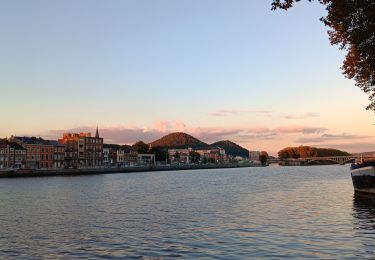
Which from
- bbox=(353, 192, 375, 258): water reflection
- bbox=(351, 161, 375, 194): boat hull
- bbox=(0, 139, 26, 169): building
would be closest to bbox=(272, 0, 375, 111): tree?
bbox=(353, 192, 375, 258): water reflection

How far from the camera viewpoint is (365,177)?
60.3m

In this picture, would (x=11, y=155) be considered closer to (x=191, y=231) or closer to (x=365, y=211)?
(x=365, y=211)

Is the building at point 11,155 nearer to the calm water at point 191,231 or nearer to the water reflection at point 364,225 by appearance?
the calm water at point 191,231

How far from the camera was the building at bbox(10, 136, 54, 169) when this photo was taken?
181500mm

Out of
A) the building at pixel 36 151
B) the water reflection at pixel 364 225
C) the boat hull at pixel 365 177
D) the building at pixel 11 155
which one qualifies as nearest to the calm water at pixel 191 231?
the water reflection at pixel 364 225

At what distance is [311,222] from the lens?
113 feet

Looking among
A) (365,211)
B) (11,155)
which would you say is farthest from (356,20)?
(11,155)

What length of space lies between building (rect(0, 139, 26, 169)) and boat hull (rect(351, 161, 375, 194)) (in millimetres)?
140187

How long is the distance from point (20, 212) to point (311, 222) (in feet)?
92.1

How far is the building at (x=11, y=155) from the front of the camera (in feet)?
557

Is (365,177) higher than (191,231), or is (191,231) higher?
(365,177)

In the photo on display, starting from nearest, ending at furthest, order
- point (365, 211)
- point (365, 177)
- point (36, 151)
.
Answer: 1. point (365, 211)
2. point (365, 177)
3. point (36, 151)

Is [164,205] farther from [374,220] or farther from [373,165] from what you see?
[373,165]

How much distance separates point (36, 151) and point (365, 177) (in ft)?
499
